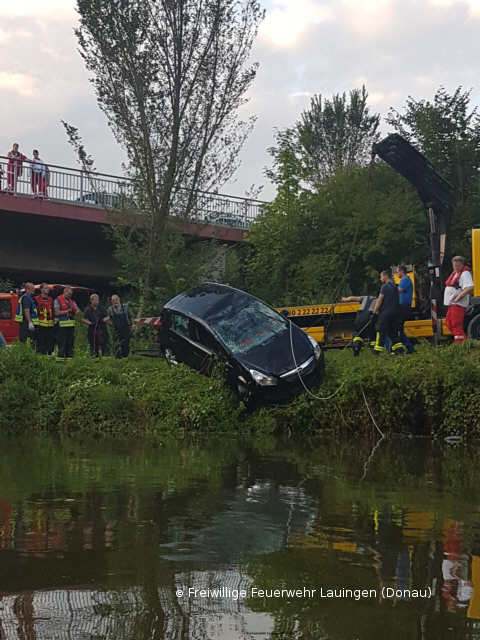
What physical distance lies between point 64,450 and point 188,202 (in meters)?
17.5

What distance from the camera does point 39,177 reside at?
92.5ft

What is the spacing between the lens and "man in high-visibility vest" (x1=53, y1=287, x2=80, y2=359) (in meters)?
17.5

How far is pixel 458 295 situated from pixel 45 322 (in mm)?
8687

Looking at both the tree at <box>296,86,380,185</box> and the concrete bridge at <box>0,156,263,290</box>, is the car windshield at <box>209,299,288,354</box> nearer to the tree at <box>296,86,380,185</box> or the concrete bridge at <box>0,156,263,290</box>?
the concrete bridge at <box>0,156,263,290</box>

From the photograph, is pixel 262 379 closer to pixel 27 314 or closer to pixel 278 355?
pixel 278 355

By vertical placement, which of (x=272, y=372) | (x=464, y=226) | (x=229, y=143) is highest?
(x=229, y=143)

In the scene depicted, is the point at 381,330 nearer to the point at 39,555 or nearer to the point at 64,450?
the point at 64,450

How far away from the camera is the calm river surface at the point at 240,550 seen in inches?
151

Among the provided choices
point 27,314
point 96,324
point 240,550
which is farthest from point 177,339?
point 240,550

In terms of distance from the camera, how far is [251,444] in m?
11.2

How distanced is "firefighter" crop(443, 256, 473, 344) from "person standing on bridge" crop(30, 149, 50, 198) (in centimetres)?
1667

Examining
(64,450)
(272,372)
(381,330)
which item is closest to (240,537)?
(64,450)

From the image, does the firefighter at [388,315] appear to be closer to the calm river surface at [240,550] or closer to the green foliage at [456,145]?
the calm river surface at [240,550]

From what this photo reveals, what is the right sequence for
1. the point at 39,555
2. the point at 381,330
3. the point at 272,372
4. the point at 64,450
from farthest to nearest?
1. the point at 381,330
2. the point at 272,372
3. the point at 64,450
4. the point at 39,555
